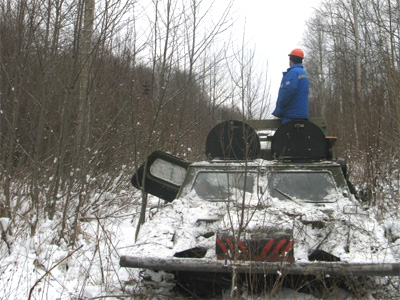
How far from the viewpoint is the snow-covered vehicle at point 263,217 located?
3.46m

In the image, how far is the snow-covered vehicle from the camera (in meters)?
3.46

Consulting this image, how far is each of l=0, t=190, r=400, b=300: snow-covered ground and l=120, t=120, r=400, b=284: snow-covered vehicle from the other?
272 millimetres

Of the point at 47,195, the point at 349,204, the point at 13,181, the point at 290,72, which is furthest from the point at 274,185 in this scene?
the point at 13,181

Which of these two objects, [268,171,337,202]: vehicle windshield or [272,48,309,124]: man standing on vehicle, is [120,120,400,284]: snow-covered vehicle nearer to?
[268,171,337,202]: vehicle windshield

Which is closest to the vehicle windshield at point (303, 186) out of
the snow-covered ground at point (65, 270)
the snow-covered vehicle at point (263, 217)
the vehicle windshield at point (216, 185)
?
the snow-covered vehicle at point (263, 217)

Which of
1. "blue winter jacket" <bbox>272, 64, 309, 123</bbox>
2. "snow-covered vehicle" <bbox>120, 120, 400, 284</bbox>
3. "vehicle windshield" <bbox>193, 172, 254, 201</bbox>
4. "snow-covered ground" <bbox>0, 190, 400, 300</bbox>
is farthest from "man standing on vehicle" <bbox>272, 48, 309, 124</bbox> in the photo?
"snow-covered ground" <bbox>0, 190, 400, 300</bbox>

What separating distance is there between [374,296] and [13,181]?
437 centimetres

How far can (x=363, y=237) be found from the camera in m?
3.78

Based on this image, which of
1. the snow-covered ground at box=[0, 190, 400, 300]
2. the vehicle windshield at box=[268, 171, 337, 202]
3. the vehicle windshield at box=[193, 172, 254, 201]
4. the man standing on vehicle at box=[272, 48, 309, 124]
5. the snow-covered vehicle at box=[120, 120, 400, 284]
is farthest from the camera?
the man standing on vehicle at box=[272, 48, 309, 124]

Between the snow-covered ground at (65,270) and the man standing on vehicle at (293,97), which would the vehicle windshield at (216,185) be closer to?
the snow-covered ground at (65,270)

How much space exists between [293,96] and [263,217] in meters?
2.58

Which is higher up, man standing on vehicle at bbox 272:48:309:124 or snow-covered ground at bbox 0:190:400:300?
man standing on vehicle at bbox 272:48:309:124

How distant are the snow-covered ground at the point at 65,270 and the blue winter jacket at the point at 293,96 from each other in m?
1.82

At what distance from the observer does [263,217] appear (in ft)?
12.9
